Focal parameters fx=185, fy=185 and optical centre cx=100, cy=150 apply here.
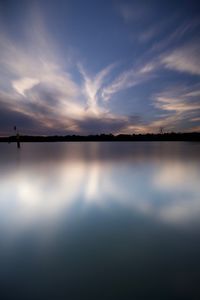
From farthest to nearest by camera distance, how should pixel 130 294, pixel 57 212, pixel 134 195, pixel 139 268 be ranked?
pixel 134 195
pixel 57 212
pixel 139 268
pixel 130 294

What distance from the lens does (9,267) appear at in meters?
3.53

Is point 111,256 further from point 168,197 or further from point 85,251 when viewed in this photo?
point 168,197

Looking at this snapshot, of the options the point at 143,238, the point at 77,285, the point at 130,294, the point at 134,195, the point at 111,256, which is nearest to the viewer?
the point at 130,294

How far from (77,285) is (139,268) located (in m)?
1.19

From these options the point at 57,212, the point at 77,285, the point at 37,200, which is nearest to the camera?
the point at 77,285

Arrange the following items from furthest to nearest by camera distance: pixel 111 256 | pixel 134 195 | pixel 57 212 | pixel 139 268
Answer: pixel 134 195 → pixel 57 212 → pixel 111 256 → pixel 139 268

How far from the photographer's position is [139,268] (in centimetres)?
348

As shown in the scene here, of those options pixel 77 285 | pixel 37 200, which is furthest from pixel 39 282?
pixel 37 200

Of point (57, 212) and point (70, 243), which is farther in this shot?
point (57, 212)

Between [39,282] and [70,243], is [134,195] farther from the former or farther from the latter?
[39,282]

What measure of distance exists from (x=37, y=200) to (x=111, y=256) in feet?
17.0

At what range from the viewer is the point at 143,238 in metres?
4.74

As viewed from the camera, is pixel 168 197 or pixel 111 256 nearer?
pixel 111 256

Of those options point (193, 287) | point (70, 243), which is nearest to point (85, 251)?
point (70, 243)
